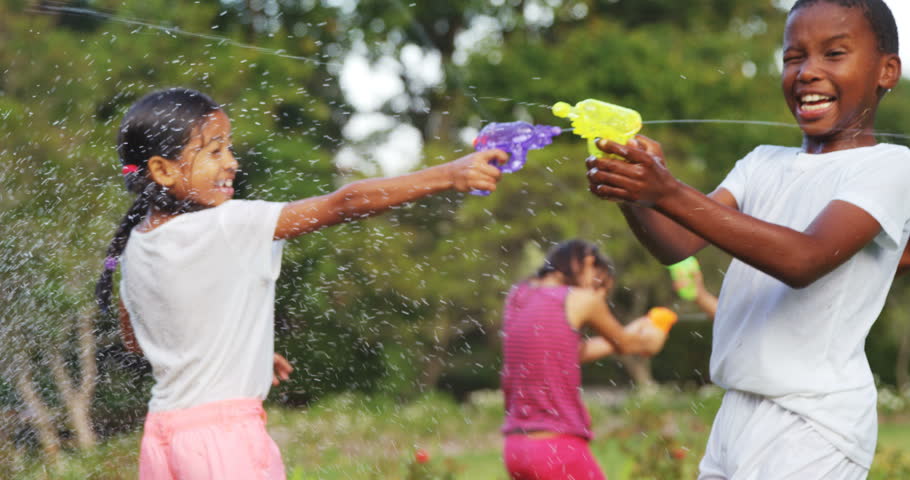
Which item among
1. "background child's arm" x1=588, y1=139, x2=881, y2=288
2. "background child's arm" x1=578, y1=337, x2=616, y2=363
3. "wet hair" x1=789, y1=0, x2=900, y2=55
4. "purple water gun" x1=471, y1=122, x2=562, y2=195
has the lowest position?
"background child's arm" x1=578, y1=337, x2=616, y2=363

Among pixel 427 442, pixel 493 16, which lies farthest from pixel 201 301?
pixel 493 16

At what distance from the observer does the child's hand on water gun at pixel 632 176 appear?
6.45 feet

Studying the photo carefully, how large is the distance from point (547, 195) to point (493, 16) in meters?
5.21

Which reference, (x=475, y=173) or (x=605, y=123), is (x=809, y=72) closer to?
(x=605, y=123)

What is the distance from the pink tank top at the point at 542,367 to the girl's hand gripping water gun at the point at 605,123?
218 centimetres

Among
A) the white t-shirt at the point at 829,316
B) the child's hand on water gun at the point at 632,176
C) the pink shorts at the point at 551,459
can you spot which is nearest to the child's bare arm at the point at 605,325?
the pink shorts at the point at 551,459

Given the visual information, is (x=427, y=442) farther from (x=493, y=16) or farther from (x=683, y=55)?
(x=493, y=16)

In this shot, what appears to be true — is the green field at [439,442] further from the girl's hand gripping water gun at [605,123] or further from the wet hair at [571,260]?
the girl's hand gripping water gun at [605,123]

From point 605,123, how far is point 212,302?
1.03 meters

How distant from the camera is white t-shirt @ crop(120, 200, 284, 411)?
8.30 ft

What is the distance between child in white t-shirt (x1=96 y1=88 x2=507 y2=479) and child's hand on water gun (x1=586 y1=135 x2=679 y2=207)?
1.76 ft

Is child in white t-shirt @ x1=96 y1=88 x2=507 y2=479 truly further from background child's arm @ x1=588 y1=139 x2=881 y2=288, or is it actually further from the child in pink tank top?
the child in pink tank top

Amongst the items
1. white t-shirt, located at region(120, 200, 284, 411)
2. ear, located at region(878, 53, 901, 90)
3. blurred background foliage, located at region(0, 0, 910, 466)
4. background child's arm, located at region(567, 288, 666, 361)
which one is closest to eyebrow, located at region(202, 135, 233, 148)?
white t-shirt, located at region(120, 200, 284, 411)

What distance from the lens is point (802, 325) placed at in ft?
7.14
